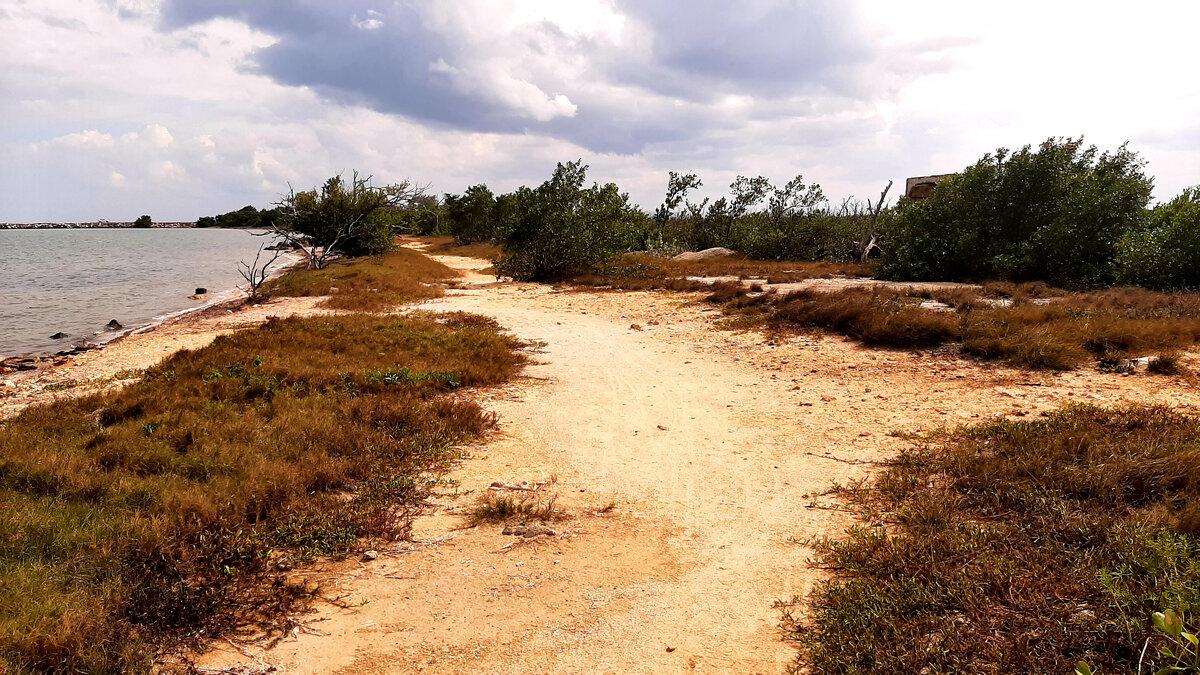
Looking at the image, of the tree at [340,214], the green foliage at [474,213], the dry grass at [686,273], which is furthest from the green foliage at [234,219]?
the dry grass at [686,273]

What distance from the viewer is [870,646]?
3123 millimetres

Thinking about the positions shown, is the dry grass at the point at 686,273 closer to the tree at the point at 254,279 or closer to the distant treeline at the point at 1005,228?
the distant treeline at the point at 1005,228

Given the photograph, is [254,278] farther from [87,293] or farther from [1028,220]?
[1028,220]

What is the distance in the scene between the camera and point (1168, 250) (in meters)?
14.9

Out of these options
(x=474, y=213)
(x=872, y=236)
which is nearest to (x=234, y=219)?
(x=474, y=213)

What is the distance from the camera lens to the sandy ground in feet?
11.4

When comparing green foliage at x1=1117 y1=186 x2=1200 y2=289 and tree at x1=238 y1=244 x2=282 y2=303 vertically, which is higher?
green foliage at x1=1117 y1=186 x2=1200 y2=289

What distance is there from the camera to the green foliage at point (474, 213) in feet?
212

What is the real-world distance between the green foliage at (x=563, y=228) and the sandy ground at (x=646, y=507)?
15269 mm

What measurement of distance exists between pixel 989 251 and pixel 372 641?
24.0 metres

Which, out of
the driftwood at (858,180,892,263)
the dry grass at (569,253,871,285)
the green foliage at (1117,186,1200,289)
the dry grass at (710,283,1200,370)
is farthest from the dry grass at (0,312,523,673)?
the driftwood at (858,180,892,263)

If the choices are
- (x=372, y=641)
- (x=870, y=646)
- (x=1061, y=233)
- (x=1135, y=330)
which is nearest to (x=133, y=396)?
(x=372, y=641)

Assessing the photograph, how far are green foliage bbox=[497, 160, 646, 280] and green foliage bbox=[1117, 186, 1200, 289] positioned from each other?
18198 millimetres

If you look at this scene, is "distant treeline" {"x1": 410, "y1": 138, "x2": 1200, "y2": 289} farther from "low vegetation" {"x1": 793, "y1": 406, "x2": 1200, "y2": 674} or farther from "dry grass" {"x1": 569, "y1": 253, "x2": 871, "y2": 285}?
"low vegetation" {"x1": 793, "y1": 406, "x2": 1200, "y2": 674}
